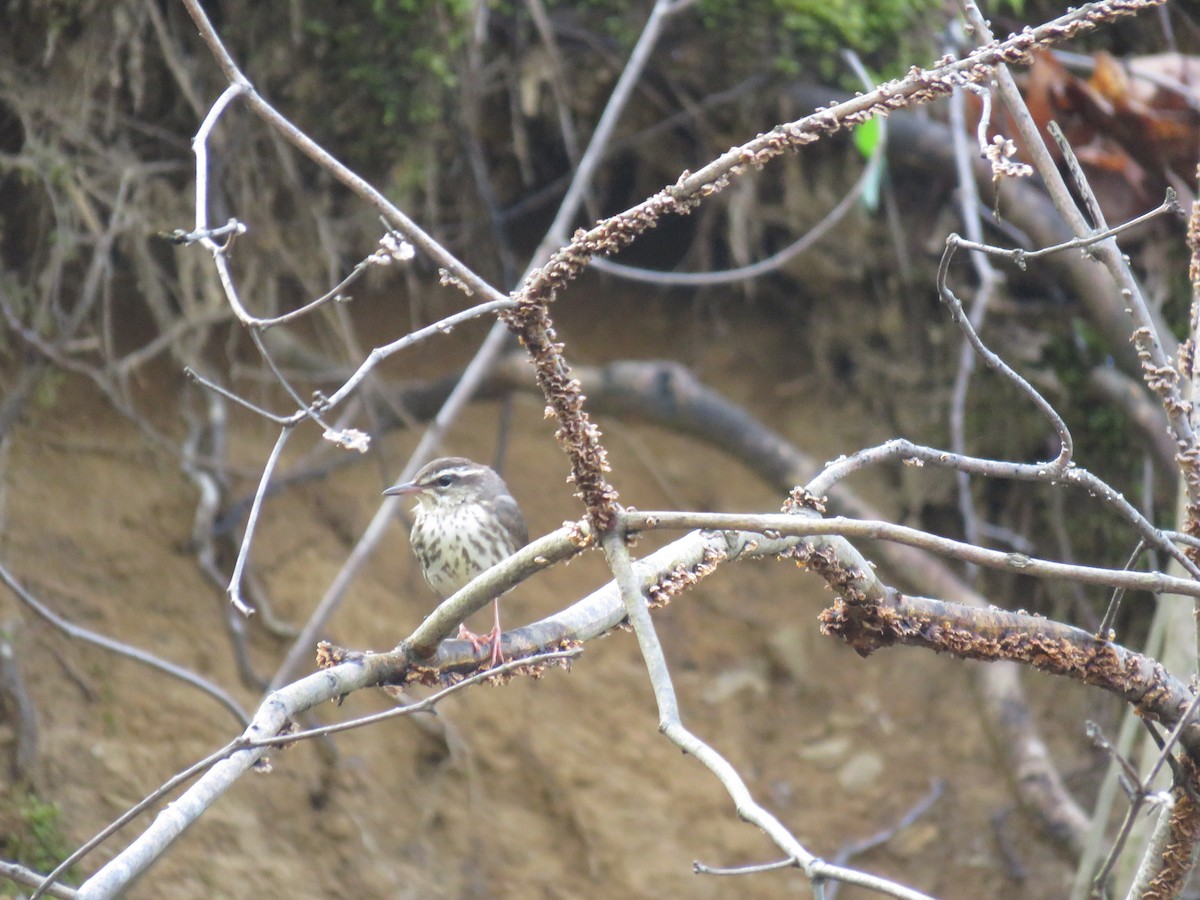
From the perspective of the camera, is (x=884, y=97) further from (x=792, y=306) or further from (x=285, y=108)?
(x=792, y=306)

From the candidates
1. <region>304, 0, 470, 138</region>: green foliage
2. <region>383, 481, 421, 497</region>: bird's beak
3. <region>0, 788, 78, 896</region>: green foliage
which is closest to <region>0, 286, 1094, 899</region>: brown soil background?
<region>0, 788, 78, 896</region>: green foliage

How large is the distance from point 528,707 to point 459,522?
187cm

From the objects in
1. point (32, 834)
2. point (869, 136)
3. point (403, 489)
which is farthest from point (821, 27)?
point (32, 834)

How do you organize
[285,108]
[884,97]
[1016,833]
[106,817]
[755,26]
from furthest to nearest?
[1016,833] < [755,26] < [285,108] < [106,817] < [884,97]

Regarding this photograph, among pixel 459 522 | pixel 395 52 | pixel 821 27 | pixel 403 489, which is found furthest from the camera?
pixel 821 27

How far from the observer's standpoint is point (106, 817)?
17.0ft

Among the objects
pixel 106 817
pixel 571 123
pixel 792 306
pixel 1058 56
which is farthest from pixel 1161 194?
pixel 106 817

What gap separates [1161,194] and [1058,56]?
2.79 ft

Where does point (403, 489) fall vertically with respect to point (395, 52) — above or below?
below

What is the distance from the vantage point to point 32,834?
4.87m

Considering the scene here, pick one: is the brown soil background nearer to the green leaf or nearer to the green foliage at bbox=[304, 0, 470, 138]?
the green foliage at bbox=[304, 0, 470, 138]

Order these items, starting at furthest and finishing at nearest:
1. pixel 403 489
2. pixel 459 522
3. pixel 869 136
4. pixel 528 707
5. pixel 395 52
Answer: pixel 528 707 → pixel 395 52 → pixel 869 136 → pixel 403 489 → pixel 459 522

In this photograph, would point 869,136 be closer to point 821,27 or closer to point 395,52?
point 821,27

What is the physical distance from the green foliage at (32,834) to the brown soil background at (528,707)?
0.43 ft
